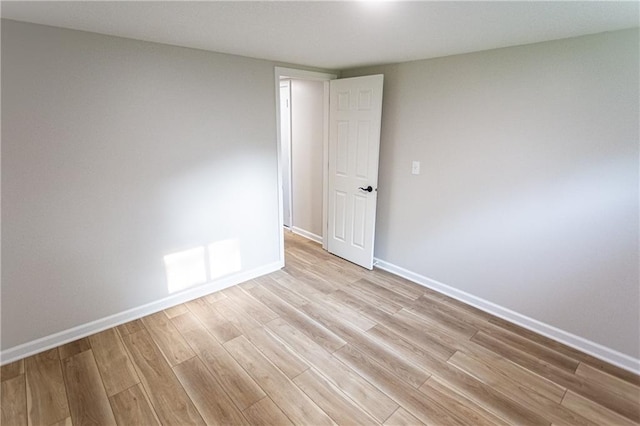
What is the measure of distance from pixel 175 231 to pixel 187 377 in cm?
120

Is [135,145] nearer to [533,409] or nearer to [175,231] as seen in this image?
[175,231]

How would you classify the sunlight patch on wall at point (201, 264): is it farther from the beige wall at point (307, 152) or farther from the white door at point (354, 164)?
the beige wall at point (307, 152)

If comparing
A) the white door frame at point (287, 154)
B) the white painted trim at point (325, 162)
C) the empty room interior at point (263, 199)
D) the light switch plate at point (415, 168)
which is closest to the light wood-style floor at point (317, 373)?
the empty room interior at point (263, 199)

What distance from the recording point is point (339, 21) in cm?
186

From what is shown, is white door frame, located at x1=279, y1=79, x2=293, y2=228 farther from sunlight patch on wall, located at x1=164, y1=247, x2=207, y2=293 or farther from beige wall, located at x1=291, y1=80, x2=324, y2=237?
sunlight patch on wall, located at x1=164, y1=247, x2=207, y2=293

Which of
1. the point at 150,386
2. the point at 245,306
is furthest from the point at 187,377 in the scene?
the point at 245,306

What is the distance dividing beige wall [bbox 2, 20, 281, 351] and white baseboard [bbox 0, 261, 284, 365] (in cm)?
5

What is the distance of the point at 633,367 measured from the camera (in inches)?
83.8

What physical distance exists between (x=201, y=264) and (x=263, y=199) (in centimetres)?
88

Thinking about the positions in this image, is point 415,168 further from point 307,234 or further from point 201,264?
point 201,264

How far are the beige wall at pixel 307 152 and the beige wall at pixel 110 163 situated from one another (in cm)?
106

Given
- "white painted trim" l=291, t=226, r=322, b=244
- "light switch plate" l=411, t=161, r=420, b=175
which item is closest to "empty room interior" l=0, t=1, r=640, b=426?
"light switch plate" l=411, t=161, r=420, b=175

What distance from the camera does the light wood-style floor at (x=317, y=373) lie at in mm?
1793

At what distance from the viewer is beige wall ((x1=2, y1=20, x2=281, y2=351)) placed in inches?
79.4
